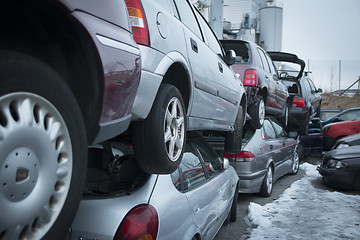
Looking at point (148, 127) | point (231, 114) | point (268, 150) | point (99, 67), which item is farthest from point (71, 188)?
point (268, 150)

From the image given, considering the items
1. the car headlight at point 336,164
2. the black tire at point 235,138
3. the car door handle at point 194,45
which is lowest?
the car headlight at point 336,164

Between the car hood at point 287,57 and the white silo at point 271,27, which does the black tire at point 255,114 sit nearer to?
the car hood at point 287,57

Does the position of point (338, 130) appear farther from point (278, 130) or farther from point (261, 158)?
point (261, 158)

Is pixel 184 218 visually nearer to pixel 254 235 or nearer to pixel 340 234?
pixel 254 235

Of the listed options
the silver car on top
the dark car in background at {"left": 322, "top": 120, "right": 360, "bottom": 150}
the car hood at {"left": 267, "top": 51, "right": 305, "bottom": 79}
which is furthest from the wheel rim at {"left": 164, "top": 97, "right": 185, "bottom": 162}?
the dark car in background at {"left": 322, "top": 120, "right": 360, "bottom": 150}

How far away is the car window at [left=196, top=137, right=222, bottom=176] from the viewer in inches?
147

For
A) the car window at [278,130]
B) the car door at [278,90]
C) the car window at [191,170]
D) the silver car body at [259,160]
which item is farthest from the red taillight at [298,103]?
the car window at [191,170]

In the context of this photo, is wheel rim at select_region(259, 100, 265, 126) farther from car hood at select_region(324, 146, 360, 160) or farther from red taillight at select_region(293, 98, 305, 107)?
red taillight at select_region(293, 98, 305, 107)

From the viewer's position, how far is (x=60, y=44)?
5.47 feet

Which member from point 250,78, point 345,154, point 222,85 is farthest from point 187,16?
A: point 345,154

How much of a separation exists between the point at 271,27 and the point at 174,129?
31.6m

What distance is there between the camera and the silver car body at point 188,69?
7.43 feet

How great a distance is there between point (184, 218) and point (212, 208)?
2.77ft

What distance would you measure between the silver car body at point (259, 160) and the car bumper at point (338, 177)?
951mm
